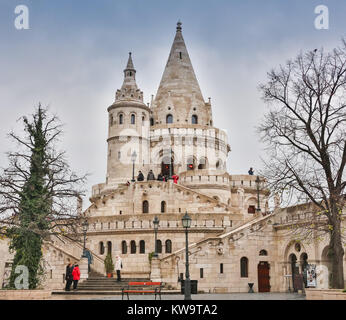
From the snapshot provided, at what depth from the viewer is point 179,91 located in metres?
56.0

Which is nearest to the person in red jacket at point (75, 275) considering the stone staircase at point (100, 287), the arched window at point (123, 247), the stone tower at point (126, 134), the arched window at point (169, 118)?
the stone staircase at point (100, 287)

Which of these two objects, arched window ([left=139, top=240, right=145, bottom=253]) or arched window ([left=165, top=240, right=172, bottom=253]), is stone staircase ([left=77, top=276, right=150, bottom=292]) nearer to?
arched window ([left=139, top=240, right=145, bottom=253])

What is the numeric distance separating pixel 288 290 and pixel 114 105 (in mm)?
26653

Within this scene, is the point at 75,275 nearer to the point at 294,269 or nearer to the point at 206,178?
the point at 294,269

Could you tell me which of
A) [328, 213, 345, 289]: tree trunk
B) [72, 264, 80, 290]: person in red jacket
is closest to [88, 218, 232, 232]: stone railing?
[72, 264, 80, 290]: person in red jacket

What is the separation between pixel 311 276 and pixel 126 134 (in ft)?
87.6

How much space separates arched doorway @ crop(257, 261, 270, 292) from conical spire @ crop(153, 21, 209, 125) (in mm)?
26899

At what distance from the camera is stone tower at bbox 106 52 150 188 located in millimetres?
48781

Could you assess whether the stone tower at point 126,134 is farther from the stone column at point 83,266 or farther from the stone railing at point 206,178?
the stone column at point 83,266

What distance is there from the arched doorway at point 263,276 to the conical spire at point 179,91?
88.3 ft

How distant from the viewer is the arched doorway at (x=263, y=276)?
29797mm

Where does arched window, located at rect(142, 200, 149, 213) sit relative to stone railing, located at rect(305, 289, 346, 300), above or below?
above

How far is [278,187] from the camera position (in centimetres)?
2005

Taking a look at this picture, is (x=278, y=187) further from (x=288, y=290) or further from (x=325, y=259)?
(x=288, y=290)
